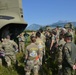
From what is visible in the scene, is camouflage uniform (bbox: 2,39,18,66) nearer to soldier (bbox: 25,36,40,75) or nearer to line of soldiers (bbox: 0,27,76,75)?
line of soldiers (bbox: 0,27,76,75)

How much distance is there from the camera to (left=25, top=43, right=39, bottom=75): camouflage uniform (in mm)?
10648

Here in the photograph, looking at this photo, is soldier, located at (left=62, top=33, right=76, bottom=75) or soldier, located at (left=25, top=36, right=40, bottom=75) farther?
soldier, located at (left=25, top=36, right=40, bottom=75)

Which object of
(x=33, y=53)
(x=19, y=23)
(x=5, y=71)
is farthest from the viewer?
(x=19, y=23)

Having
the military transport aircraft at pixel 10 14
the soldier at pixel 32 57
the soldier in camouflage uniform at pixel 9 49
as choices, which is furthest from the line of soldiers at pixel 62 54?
the military transport aircraft at pixel 10 14

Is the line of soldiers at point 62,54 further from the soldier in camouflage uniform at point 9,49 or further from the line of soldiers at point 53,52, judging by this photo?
the soldier in camouflage uniform at point 9,49

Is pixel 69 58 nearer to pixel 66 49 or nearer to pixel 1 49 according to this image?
pixel 66 49

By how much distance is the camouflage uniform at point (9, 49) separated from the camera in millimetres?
13281

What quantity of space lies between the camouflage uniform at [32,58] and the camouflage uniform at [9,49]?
102 inches

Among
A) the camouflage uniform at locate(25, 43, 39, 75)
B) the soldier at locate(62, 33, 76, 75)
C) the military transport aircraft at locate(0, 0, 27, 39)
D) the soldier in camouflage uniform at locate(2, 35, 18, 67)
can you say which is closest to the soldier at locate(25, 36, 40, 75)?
the camouflage uniform at locate(25, 43, 39, 75)

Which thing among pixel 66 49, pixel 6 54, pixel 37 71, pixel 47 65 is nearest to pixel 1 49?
pixel 6 54

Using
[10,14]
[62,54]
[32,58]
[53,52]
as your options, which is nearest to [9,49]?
[53,52]

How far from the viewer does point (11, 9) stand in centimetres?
1589

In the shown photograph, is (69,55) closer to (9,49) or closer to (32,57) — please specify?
(32,57)

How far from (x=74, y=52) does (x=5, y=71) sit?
4520mm
